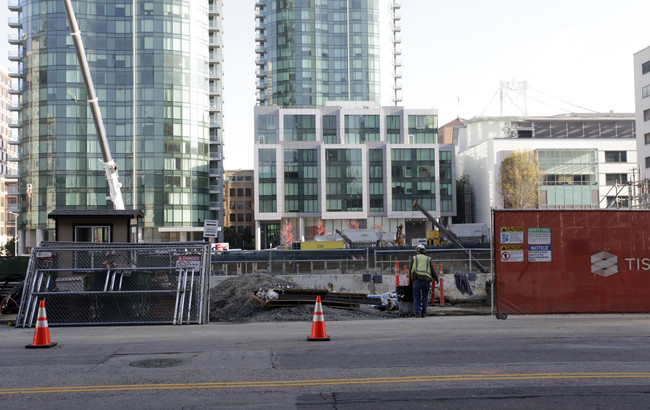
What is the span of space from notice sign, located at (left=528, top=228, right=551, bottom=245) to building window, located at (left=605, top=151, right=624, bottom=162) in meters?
92.8

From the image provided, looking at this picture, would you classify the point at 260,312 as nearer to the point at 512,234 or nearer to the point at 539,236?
the point at 512,234

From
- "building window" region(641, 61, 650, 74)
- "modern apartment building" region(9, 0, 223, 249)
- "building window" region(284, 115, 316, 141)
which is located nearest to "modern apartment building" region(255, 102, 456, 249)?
"building window" region(284, 115, 316, 141)

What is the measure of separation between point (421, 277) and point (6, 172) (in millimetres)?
140927

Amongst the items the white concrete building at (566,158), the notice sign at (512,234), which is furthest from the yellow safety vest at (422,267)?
the white concrete building at (566,158)

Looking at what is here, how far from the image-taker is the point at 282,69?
11944cm

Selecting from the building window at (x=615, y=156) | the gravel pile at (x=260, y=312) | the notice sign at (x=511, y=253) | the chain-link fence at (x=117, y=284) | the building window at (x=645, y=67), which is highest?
the building window at (x=645, y=67)

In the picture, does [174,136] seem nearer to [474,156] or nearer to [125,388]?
[474,156]

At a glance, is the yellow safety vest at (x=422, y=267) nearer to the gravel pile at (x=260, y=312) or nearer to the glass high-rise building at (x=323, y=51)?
the gravel pile at (x=260, y=312)

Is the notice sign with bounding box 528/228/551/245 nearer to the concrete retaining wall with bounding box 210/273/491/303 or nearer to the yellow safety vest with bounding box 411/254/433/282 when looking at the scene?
the yellow safety vest with bounding box 411/254/433/282

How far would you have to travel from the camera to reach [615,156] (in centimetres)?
9938

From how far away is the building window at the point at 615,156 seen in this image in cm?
9894

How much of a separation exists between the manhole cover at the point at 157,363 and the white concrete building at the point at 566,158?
87295 mm

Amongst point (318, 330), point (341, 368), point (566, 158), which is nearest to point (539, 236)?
point (318, 330)

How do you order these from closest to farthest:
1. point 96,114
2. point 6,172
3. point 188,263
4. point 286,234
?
1. point 188,263
2. point 96,114
3. point 286,234
4. point 6,172
